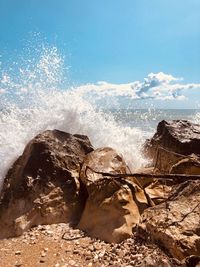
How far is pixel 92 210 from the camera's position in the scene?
443cm

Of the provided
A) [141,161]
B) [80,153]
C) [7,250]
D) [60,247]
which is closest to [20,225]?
[7,250]

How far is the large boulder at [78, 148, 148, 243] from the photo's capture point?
13.1 feet

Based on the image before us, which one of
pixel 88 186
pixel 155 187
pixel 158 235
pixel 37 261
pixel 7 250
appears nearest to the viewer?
pixel 158 235

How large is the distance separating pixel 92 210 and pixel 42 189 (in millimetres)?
969

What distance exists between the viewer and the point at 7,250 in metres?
4.12

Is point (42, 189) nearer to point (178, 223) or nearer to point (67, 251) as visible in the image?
point (67, 251)

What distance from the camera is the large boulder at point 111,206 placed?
4.00m

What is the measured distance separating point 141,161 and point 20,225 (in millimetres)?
3581

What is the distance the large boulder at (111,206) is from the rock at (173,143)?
1596 millimetres

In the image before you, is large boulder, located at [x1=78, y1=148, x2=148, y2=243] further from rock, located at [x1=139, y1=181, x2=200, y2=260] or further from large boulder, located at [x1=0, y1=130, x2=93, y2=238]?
rock, located at [x1=139, y1=181, x2=200, y2=260]

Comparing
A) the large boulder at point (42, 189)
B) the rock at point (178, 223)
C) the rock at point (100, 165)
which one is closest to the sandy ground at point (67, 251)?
the rock at point (178, 223)

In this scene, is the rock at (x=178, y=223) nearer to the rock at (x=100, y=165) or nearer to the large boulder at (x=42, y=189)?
the rock at (x=100, y=165)

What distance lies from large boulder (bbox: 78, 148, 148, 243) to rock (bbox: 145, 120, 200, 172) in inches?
62.8

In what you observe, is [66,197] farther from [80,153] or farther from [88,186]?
[80,153]
